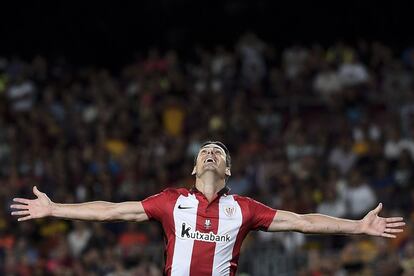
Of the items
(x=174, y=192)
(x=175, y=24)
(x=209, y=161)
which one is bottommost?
(x=174, y=192)

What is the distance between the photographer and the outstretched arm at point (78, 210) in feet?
28.0

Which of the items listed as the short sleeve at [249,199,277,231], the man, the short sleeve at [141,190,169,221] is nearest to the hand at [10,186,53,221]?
the man

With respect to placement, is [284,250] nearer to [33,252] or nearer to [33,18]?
[33,252]

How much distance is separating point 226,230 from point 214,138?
8.25 metres

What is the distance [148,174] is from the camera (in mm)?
16922

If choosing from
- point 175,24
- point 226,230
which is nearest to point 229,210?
point 226,230

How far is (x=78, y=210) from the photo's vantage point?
8.57 m

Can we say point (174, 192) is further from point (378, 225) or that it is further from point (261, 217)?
point (378, 225)

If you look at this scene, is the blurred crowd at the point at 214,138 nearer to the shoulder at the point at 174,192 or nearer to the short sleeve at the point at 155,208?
the shoulder at the point at 174,192

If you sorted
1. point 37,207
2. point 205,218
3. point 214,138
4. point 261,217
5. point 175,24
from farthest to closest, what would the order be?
point 175,24, point 214,138, point 261,217, point 205,218, point 37,207

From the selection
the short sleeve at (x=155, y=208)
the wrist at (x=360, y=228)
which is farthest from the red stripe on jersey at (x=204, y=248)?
the wrist at (x=360, y=228)

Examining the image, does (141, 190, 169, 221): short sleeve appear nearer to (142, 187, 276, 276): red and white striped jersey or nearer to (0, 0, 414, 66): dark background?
(142, 187, 276, 276): red and white striped jersey

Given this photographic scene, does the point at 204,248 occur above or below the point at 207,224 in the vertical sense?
below

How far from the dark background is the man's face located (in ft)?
38.7
